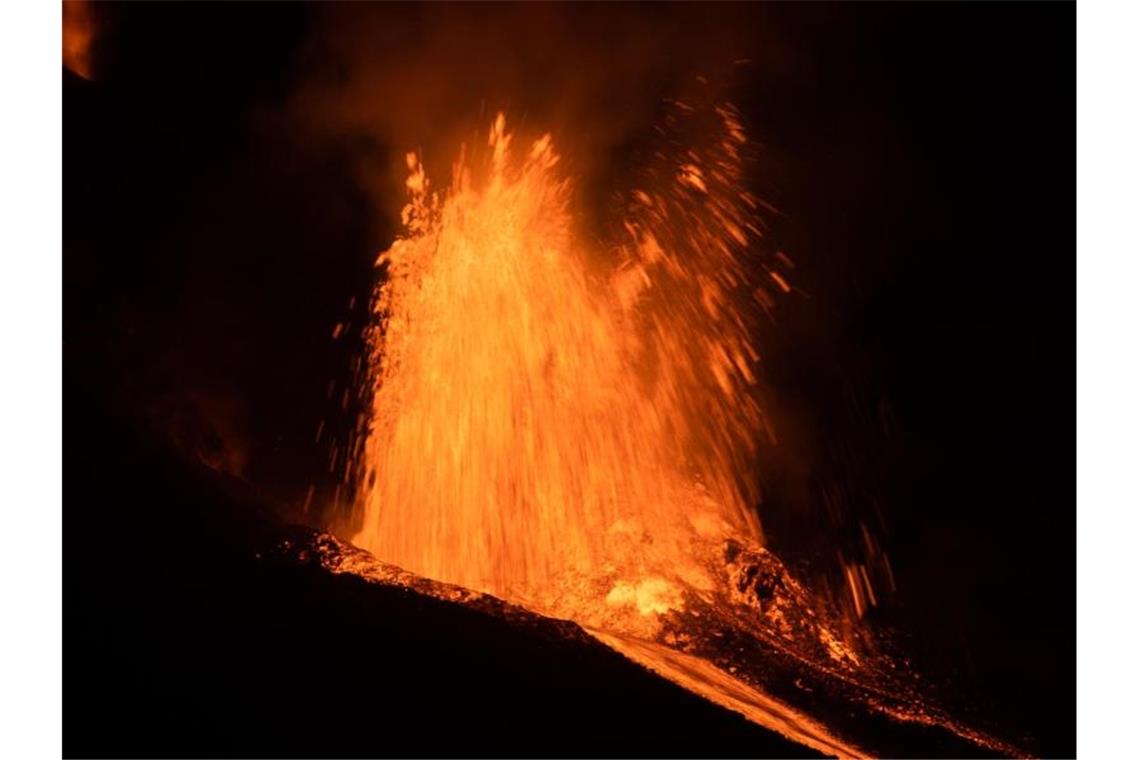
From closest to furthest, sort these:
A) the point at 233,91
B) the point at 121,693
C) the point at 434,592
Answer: the point at 121,693
the point at 434,592
the point at 233,91

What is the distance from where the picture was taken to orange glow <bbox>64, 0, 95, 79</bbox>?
698cm

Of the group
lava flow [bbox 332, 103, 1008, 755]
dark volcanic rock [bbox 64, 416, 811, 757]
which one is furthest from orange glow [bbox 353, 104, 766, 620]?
dark volcanic rock [bbox 64, 416, 811, 757]

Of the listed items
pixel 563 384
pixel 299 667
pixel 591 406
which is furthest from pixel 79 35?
pixel 299 667

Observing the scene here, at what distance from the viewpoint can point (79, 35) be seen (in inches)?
278

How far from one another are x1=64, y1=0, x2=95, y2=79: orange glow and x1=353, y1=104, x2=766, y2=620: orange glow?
9.74 ft

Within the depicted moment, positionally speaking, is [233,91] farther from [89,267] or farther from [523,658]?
[523,658]

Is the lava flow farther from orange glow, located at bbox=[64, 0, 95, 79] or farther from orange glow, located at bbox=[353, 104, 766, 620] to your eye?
orange glow, located at bbox=[64, 0, 95, 79]

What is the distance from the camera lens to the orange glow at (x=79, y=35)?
22.9 feet

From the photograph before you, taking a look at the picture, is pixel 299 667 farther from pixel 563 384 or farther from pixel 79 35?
pixel 79 35

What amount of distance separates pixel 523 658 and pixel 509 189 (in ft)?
Answer: 17.2

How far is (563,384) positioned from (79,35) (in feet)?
17.0

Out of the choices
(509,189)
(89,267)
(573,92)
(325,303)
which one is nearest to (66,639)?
(89,267)

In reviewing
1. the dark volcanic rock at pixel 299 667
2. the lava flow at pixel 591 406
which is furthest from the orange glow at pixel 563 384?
the dark volcanic rock at pixel 299 667

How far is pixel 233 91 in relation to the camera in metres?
7.14
